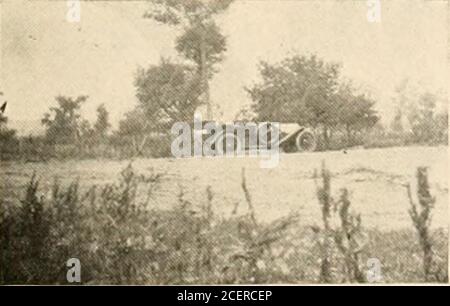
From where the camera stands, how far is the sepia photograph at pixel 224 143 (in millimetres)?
2301

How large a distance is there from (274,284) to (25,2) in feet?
4.87

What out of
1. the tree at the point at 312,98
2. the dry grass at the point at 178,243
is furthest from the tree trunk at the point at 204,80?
the dry grass at the point at 178,243

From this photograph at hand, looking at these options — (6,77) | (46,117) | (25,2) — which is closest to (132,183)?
(46,117)

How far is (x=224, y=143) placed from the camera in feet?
7.72

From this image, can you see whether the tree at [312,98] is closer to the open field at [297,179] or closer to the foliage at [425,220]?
the open field at [297,179]

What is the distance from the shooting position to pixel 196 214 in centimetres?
233

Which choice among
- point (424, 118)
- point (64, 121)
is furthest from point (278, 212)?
point (64, 121)

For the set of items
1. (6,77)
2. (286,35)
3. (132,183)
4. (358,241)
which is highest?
(286,35)

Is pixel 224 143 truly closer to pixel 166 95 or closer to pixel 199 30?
pixel 166 95

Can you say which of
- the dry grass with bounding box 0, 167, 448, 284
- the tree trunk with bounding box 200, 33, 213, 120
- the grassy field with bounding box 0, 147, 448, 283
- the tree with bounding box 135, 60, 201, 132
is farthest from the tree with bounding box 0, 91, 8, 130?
the tree trunk with bounding box 200, 33, 213, 120

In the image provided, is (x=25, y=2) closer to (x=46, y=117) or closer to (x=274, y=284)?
(x=46, y=117)

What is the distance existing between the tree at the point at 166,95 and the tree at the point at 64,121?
0.24m

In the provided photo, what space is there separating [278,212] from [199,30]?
78 centimetres

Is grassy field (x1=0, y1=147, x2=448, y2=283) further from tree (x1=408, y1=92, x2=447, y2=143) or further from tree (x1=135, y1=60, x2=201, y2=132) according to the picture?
tree (x1=135, y1=60, x2=201, y2=132)
